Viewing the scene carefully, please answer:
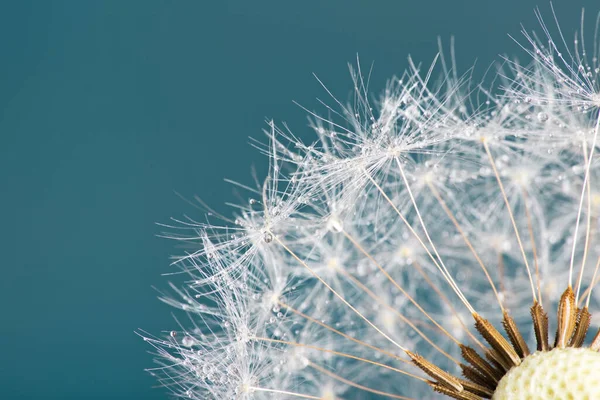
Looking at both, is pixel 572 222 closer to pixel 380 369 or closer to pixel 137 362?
pixel 380 369

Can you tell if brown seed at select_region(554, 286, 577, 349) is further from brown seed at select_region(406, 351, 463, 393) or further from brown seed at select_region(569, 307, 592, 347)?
brown seed at select_region(406, 351, 463, 393)

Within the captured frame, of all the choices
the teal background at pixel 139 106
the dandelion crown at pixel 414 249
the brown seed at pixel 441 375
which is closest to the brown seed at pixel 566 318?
the dandelion crown at pixel 414 249

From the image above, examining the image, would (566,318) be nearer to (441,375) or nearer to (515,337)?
(515,337)

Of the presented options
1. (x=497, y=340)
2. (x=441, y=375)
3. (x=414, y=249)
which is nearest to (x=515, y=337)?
(x=497, y=340)

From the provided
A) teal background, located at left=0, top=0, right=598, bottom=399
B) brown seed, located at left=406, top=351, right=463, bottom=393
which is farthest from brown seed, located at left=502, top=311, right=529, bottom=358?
teal background, located at left=0, top=0, right=598, bottom=399

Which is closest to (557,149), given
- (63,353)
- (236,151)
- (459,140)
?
(459,140)

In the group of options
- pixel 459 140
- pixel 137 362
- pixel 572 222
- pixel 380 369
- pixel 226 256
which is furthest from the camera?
pixel 137 362

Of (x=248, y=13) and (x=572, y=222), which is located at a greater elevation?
(x=248, y=13)

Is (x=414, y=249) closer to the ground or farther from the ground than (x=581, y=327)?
farther from the ground
